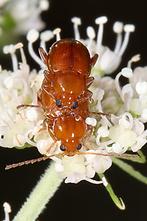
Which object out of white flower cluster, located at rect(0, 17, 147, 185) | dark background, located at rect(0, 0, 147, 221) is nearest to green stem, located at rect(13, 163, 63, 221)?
white flower cluster, located at rect(0, 17, 147, 185)

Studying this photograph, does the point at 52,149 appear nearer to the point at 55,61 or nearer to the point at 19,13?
the point at 55,61

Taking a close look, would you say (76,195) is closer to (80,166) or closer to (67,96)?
(80,166)

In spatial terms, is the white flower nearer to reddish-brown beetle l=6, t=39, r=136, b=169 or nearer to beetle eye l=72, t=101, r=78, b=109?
reddish-brown beetle l=6, t=39, r=136, b=169

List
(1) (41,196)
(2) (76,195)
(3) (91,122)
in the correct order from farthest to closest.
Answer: (2) (76,195)
(1) (41,196)
(3) (91,122)

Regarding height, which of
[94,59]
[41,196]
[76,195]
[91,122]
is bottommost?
[76,195]

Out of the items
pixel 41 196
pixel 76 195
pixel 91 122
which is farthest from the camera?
pixel 76 195

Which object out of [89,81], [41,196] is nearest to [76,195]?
[41,196]

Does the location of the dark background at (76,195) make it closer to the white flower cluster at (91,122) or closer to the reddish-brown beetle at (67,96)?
the white flower cluster at (91,122)

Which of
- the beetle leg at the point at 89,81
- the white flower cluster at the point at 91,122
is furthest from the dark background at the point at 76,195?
the beetle leg at the point at 89,81

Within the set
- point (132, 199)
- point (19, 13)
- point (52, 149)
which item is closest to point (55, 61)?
point (52, 149)
